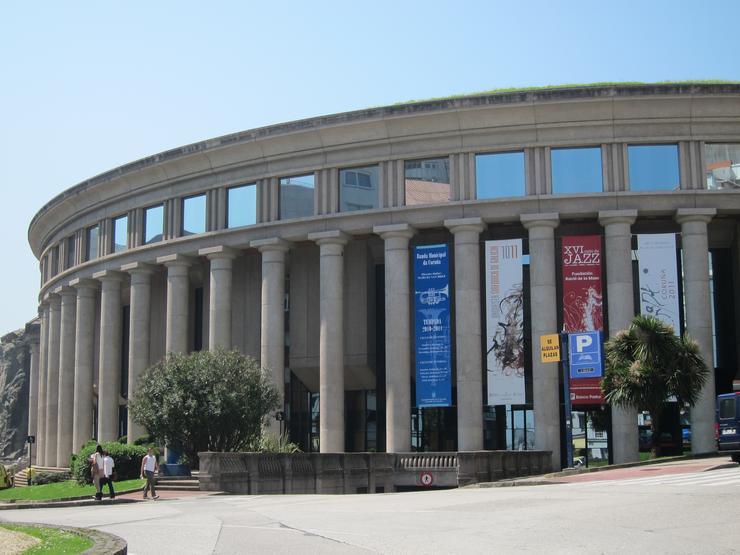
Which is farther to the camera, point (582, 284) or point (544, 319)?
point (582, 284)

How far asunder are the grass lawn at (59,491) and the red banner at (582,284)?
18966 millimetres

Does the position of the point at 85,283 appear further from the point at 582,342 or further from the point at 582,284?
the point at 582,342

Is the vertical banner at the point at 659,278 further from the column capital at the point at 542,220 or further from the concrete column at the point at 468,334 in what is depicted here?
the concrete column at the point at 468,334

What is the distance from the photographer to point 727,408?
30.9 meters

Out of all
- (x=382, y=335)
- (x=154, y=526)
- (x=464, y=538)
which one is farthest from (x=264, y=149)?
(x=464, y=538)

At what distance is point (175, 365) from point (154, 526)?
20.3 metres

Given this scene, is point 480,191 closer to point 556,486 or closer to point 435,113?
point 435,113

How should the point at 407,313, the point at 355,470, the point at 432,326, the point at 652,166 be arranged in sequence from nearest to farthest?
1. the point at 355,470
2. the point at 652,166
3. the point at 432,326
4. the point at 407,313

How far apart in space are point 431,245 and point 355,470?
12.5 m

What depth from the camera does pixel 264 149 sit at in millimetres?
49188

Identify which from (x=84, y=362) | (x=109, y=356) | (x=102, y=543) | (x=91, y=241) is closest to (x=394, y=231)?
(x=109, y=356)

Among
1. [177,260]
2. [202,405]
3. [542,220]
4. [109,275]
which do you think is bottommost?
[202,405]

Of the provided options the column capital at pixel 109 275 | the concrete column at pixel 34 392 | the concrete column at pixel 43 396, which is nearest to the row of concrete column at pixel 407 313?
the column capital at pixel 109 275

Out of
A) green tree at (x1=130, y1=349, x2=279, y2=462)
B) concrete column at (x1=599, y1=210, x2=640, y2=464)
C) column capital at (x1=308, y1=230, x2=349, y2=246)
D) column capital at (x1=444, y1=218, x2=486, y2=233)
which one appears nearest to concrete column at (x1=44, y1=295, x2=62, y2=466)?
column capital at (x1=308, y1=230, x2=349, y2=246)
